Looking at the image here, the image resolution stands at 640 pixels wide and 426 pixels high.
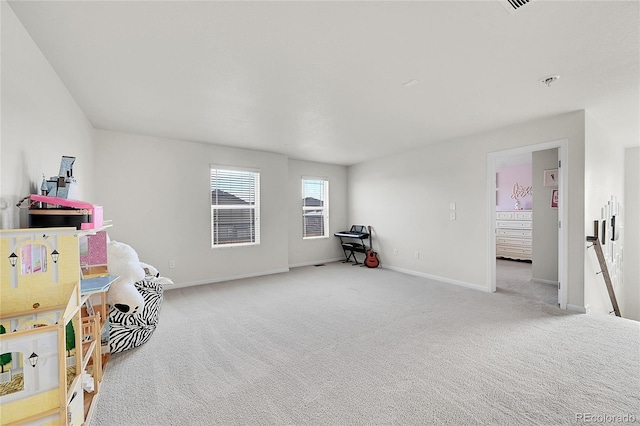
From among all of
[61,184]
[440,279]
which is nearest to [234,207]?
[61,184]

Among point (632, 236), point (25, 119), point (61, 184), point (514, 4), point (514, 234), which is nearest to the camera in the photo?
point (514, 4)

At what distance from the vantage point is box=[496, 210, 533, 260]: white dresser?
6.83 meters

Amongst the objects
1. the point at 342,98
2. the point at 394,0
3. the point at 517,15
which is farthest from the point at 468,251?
the point at 394,0

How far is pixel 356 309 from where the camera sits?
348 cm

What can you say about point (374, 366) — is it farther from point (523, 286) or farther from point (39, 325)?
point (523, 286)

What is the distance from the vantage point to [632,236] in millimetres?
5246

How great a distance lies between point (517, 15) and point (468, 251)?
3563 mm

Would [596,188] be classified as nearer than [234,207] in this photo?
Yes

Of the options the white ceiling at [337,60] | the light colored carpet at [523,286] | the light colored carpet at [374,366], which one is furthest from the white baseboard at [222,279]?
the light colored carpet at [523,286]

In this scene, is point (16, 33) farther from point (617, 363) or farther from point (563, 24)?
point (617, 363)

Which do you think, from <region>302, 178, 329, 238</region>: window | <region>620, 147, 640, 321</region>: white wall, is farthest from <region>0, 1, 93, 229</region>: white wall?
<region>620, 147, 640, 321</region>: white wall

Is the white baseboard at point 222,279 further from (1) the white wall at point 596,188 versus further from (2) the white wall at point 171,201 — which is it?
(1) the white wall at point 596,188

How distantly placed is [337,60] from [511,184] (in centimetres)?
753

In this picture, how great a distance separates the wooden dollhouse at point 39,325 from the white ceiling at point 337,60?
140 cm
